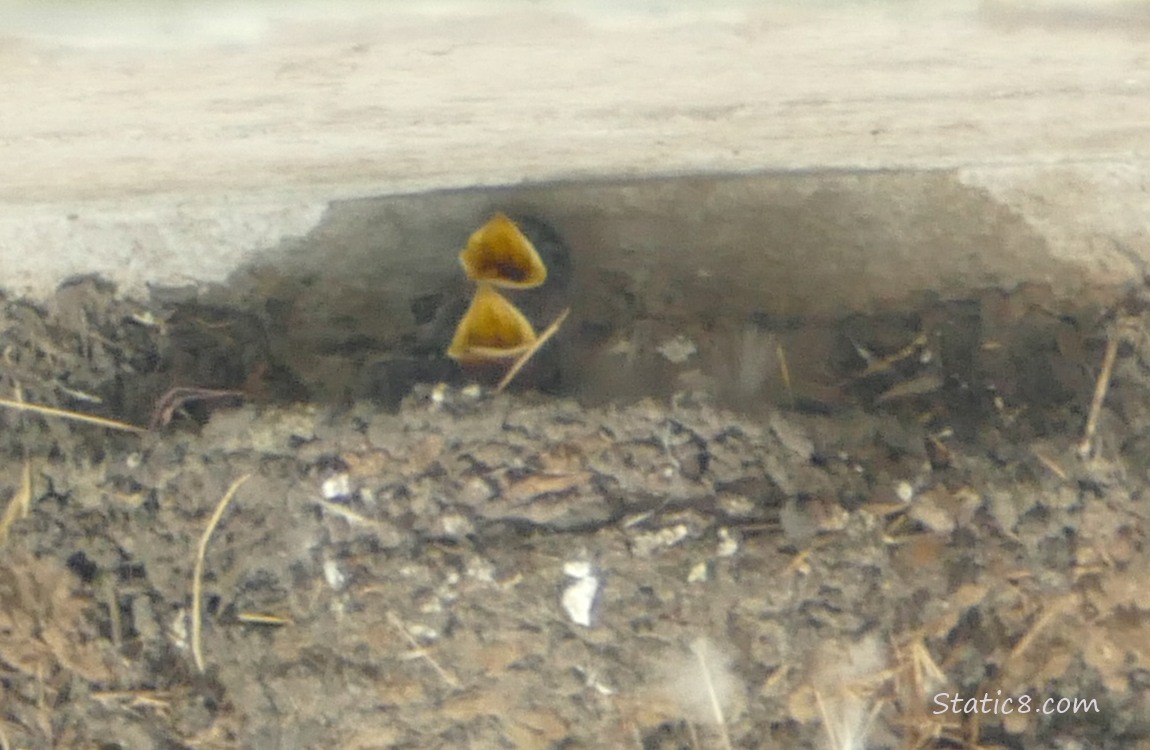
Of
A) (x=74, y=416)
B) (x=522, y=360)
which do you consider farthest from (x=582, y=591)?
(x=74, y=416)

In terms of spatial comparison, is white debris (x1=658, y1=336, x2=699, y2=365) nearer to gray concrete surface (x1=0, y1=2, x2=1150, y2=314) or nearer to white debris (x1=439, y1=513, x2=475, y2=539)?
gray concrete surface (x1=0, y1=2, x2=1150, y2=314)

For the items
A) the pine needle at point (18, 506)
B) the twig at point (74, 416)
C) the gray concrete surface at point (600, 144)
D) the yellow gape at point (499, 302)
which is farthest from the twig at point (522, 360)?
the pine needle at point (18, 506)

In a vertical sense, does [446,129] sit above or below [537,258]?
above

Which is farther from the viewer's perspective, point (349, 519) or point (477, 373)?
point (477, 373)

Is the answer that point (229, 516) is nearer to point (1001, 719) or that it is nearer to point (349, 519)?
point (349, 519)

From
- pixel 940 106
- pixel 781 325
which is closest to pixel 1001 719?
pixel 781 325

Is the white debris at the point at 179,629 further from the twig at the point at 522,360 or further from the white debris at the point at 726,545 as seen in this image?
the white debris at the point at 726,545
